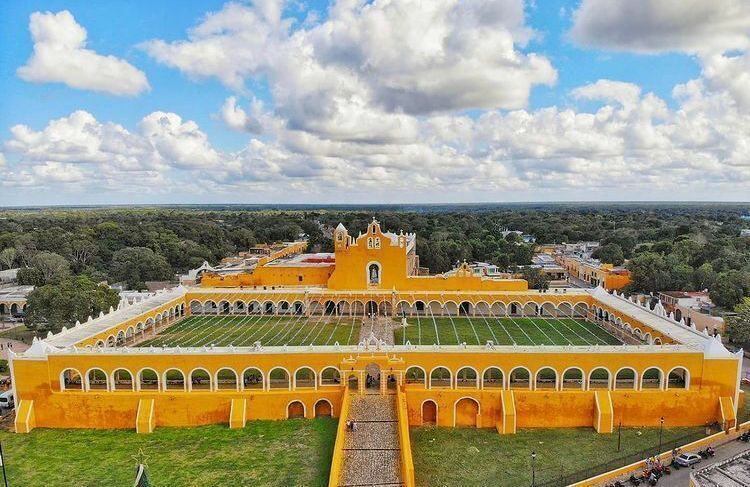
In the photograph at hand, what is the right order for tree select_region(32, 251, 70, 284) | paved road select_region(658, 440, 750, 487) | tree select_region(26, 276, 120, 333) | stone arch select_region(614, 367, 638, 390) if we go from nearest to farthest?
paved road select_region(658, 440, 750, 487) → stone arch select_region(614, 367, 638, 390) → tree select_region(26, 276, 120, 333) → tree select_region(32, 251, 70, 284)

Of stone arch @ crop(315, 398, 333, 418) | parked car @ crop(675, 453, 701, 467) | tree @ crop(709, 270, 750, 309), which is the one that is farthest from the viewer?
tree @ crop(709, 270, 750, 309)

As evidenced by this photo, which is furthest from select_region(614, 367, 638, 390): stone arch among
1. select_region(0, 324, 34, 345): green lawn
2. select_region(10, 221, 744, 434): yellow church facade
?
select_region(0, 324, 34, 345): green lawn

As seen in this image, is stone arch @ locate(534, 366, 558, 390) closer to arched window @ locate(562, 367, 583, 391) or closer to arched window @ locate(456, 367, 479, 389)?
arched window @ locate(562, 367, 583, 391)

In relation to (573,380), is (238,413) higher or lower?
lower

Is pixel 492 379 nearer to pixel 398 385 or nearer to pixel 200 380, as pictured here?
pixel 398 385

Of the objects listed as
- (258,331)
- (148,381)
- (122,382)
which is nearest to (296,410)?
(148,381)

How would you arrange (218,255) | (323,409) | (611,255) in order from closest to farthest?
1. (323,409)
2. (611,255)
3. (218,255)

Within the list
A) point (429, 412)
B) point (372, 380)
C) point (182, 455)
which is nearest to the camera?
point (182, 455)
